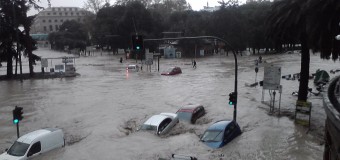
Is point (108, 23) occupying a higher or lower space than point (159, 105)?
higher

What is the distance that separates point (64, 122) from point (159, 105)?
794 cm

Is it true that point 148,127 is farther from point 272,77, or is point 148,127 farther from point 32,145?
point 272,77

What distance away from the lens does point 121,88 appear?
126 ft

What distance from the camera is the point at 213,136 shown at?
18.0 meters

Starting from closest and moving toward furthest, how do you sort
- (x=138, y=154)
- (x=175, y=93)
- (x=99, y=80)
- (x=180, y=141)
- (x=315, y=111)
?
(x=138, y=154)
(x=180, y=141)
(x=315, y=111)
(x=175, y=93)
(x=99, y=80)

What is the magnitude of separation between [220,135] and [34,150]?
9.09 metres

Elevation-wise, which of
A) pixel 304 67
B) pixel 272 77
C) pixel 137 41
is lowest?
pixel 272 77

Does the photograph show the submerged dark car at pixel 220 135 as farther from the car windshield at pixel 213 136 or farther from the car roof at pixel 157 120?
the car roof at pixel 157 120

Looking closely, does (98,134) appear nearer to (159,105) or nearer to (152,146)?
(152,146)

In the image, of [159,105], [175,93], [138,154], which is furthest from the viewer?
[175,93]

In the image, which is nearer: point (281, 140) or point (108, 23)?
point (281, 140)

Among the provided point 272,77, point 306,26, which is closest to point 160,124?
point 272,77

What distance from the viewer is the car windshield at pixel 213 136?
17734 mm

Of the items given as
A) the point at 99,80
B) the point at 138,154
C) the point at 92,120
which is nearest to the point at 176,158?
the point at 138,154
